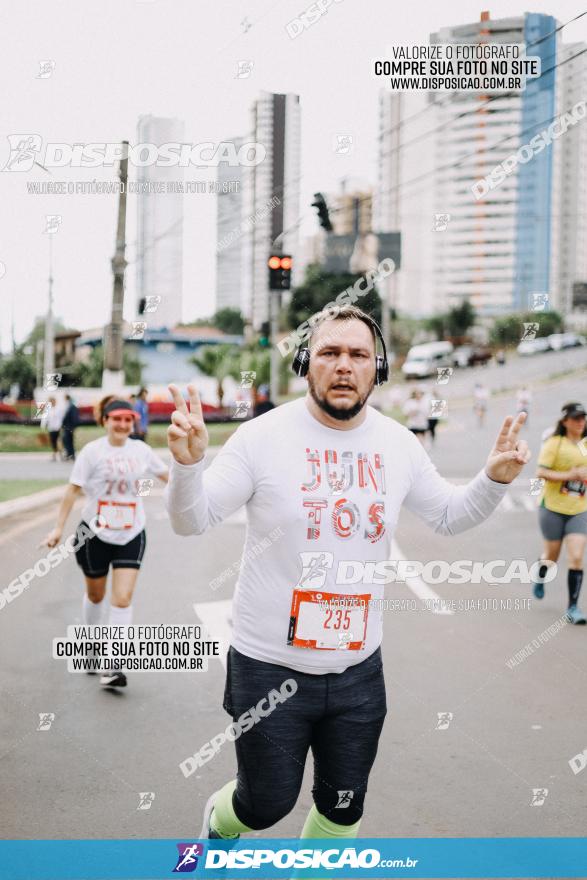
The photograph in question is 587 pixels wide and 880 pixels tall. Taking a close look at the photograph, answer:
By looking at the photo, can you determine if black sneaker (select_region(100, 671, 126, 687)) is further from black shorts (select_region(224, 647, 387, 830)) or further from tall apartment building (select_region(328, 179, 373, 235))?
tall apartment building (select_region(328, 179, 373, 235))

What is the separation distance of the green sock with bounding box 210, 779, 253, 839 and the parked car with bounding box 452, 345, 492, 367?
31.5 meters

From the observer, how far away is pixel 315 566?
249 centimetres

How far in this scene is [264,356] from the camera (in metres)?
25.1

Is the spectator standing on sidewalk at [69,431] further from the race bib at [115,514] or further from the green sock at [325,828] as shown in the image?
the green sock at [325,828]

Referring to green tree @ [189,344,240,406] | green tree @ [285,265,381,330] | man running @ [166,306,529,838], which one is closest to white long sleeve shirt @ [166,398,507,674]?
man running @ [166,306,529,838]

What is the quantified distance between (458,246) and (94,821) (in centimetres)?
4986

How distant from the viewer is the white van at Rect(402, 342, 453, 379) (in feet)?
111

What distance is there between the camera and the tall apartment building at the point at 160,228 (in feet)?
15.7

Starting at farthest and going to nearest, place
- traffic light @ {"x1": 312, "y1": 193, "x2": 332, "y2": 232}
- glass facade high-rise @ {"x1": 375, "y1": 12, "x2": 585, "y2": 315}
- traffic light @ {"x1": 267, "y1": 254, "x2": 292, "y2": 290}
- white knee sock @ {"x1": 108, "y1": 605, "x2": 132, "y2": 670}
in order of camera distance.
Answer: traffic light @ {"x1": 267, "y1": 254, "x2": 292, "y2": 290}, traffic light @ {"x1": 312, "y1": 193, "x2": 332, "y2": 232}, glass facade high-rise @ {"x1": 375, "y1": 12, "x2": 585, "y2": 315}, white knee sock @ {"x1": 108, "y1": 605, "x2": 132, "y2": 670}

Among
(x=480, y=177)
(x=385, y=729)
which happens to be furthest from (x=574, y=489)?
(x=480, y=177)

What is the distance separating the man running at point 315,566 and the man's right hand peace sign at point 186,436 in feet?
0.34

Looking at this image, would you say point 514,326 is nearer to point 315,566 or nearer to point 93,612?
point 93,612

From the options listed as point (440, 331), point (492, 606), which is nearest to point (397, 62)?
point (492, 606)

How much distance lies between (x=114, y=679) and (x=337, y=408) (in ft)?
10.1
